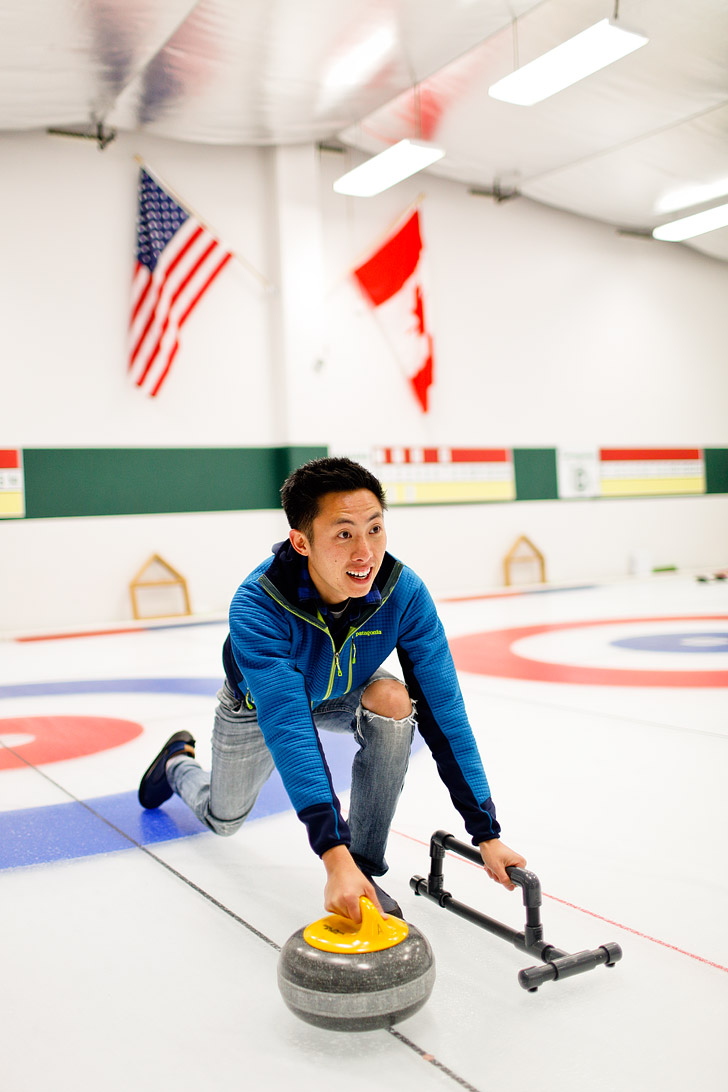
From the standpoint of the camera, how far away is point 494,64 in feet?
24.4

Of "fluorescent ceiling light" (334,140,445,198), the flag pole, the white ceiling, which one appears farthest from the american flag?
"fluorescent ceiling light" (334,140,445,198)

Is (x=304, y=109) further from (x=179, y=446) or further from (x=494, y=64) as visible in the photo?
(x=179, y=446)

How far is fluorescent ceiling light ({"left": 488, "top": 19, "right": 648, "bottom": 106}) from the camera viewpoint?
6.05 metres

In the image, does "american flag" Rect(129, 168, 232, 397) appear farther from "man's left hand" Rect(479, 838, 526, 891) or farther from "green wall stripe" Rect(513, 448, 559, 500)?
"man's left hand" Rect(479, 838, 526, 891)

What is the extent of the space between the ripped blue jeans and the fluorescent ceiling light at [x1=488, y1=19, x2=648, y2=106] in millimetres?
5723

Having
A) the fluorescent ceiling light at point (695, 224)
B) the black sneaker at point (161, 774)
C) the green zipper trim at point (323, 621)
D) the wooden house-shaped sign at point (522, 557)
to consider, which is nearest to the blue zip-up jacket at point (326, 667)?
the green zipper trim at point (323, 621)

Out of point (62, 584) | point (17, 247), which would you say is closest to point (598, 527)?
point (62, 584)

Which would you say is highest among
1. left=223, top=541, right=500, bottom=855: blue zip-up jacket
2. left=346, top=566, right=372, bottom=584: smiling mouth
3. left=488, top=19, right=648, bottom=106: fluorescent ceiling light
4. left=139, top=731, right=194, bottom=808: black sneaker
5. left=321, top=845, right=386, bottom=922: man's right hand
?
left=488, top=19, right=648, bottom=106: fluorescent ceiling light

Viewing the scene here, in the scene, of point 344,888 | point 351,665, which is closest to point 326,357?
point 351,665

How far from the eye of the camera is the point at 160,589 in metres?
8.69

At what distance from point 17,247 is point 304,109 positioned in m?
2.85

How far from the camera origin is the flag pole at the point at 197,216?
856 cm

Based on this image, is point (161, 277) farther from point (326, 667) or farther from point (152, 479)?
point (326, 667)

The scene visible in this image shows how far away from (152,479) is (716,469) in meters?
8.29
